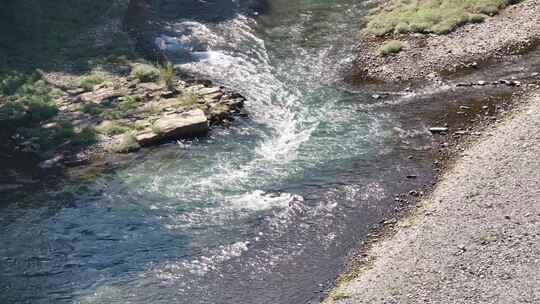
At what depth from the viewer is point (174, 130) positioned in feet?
105

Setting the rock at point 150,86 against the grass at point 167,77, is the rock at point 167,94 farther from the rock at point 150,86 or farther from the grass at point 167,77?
the rock at point 150,86

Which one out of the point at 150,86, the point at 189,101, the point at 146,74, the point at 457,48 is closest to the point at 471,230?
the point at 189,101

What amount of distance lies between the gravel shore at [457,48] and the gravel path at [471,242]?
9103 mm

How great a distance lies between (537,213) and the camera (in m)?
22.9

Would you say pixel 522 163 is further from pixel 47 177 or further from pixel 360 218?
pixel 47 177

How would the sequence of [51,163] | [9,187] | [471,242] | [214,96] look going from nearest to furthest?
[471,242] < [9,187] < [51,163] < [214,96]

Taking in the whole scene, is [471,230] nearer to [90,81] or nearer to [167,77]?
[167,77]

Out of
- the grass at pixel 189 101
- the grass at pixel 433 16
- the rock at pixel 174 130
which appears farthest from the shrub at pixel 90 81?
the grass at pixel 433 16

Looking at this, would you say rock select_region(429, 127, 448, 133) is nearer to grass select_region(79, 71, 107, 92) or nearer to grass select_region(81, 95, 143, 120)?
grass select_region(81, 95, 143, 120)

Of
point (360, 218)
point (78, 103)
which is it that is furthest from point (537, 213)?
point (78, 103)

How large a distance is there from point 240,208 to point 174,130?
714 centimetres

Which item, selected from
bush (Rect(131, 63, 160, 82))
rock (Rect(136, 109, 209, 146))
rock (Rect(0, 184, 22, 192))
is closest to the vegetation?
rock (Rect(136, 109, 209, 146))

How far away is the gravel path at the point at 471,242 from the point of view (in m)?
20.4

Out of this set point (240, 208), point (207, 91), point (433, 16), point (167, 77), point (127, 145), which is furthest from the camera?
point (433, 16)
